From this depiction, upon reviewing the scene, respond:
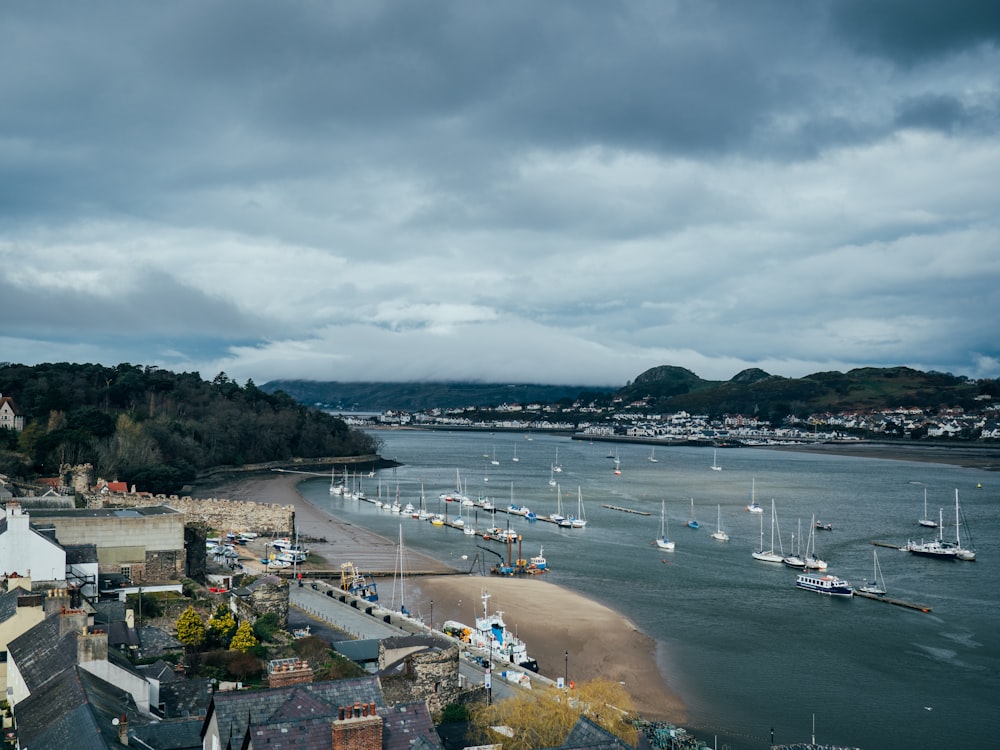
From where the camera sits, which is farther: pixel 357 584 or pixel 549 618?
pixel 357 584

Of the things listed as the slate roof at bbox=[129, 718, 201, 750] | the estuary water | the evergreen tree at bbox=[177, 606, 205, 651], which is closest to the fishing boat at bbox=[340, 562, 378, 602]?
the estuary water

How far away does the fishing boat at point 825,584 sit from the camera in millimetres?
46219

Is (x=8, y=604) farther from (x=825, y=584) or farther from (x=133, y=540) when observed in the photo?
(x=825, y=584)

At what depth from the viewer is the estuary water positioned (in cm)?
2928

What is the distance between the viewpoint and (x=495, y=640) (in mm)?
34688

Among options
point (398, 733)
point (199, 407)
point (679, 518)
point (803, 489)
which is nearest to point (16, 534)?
point (398, 733)

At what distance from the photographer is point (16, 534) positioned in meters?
26.5

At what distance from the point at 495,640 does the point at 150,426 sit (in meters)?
73.7

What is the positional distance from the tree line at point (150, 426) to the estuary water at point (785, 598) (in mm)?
16147

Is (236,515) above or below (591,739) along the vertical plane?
below

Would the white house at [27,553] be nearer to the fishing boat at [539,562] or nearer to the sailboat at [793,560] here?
the fishing boat at [539,562]

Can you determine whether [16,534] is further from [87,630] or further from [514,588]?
[514,588]

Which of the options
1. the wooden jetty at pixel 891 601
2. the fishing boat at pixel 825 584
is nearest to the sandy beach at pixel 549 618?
the fishing boat at pixel 825 584

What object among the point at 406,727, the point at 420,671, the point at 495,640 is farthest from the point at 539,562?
the point at 406,727
